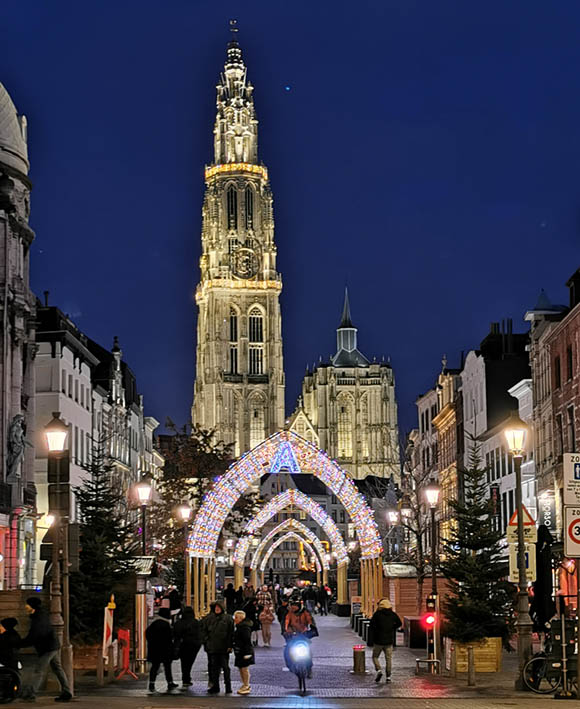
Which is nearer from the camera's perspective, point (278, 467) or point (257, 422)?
point (278, 467)

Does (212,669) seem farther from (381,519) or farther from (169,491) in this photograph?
(381,519)

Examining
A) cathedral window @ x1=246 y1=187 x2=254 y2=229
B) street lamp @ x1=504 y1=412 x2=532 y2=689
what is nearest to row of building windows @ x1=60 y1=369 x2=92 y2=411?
street lamp @ x1=504 y1=412 x2=532 y2=689

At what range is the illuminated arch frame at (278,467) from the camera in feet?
163

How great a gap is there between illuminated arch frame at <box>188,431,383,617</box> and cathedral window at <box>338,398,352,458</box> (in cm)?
14127

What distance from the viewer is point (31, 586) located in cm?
5312

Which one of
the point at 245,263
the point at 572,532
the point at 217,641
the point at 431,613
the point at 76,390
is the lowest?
the point at 217,641

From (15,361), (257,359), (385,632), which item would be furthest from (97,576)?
(257,359)

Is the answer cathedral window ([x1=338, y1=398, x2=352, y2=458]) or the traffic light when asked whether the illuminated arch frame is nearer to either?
Result: the traffic light

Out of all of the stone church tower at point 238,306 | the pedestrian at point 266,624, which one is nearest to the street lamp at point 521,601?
the pedestrian at point 266,624

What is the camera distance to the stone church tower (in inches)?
6850

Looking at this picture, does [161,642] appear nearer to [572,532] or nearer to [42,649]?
[42,649]

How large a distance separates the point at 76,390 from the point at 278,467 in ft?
81.1

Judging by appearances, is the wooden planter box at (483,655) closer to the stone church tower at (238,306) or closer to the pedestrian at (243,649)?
the pedestrian at (243,649)

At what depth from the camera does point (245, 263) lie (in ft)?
588
